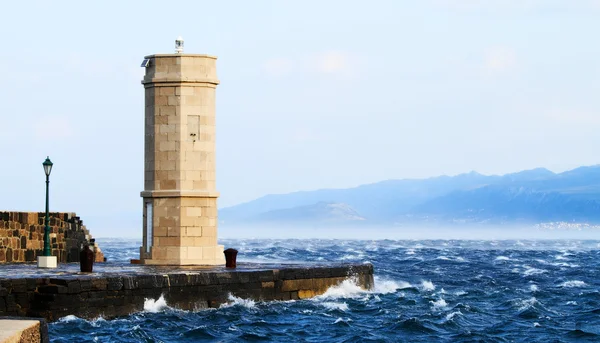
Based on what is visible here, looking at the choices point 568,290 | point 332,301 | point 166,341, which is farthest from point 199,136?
point 568,290

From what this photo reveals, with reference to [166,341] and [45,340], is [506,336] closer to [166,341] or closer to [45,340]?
[166,341]

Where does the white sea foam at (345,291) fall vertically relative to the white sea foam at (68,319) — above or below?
above

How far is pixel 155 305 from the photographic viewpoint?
26453 millimetres

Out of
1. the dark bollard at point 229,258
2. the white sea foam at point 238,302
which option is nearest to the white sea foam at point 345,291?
the dark bollard at point 229,258

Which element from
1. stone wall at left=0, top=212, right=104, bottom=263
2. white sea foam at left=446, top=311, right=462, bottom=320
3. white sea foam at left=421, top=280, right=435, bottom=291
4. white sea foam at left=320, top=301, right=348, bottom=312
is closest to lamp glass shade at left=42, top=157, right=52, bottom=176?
stone wall at left=0, top=212, right=104, bottom=263

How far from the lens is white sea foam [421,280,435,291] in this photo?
38659 mm

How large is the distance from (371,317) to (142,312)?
5.85 meters

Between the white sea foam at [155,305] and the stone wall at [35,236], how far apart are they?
8.52 metres

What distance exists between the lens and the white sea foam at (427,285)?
3866 centimetres

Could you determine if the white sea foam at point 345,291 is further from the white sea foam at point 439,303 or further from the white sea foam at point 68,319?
the white sea foam at point 68,319

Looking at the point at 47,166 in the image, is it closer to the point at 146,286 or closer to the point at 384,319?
the point at 146,286

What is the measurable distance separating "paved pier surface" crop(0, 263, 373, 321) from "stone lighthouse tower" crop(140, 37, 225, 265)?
4.73 ft

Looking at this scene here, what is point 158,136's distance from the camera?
32.8 metres

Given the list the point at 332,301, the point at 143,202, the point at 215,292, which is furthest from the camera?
the point at 143,202
